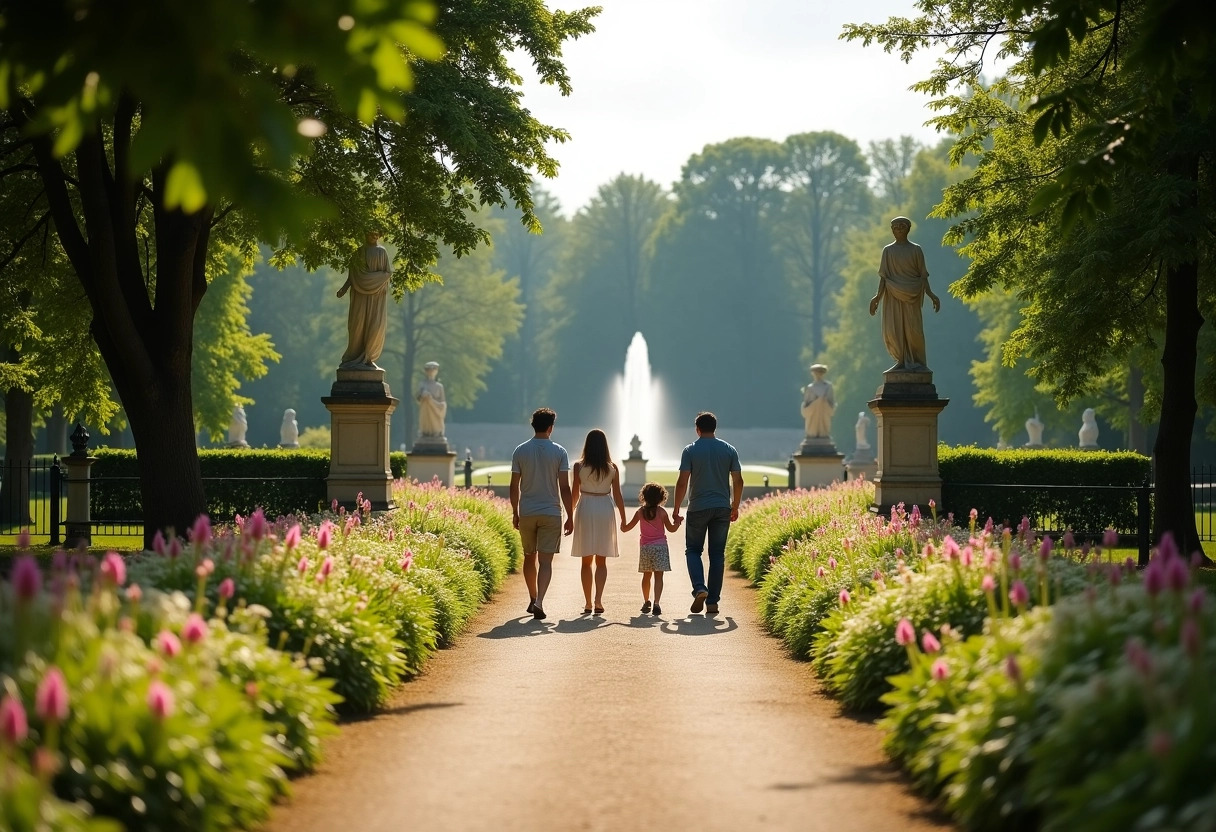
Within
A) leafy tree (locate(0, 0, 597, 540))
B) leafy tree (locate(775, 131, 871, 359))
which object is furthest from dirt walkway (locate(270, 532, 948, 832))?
leafy tree (locate(775, 131, 871, 359))

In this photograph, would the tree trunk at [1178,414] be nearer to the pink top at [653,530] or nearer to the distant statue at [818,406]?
the pink top at [653,530]

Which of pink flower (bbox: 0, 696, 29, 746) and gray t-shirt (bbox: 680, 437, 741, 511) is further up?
gray t-shirt (bbox: 680, 437, 741, 511)

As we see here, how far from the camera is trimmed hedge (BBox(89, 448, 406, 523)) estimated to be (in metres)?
21.6

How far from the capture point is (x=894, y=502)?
642 inches

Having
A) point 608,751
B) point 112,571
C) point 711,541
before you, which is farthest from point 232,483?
point 112,571

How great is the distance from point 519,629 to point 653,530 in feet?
6.28

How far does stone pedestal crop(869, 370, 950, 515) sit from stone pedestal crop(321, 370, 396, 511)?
6031 millimetres

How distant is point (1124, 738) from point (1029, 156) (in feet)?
48.0

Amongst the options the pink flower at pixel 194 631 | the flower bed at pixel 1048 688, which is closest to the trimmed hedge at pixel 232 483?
the flower bed at pixel 1048 688

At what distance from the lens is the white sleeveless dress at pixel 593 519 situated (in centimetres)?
1282

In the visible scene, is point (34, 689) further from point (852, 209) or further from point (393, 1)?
point (852, 209)

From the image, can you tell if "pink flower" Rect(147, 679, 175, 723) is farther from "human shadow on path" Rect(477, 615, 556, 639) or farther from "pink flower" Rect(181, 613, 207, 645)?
"human shadow on path" Rect(477, 615, 556, 639)

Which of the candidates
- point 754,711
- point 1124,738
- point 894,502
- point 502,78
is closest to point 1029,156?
point 894,502

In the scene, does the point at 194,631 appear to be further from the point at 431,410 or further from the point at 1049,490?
the point at 431,410
